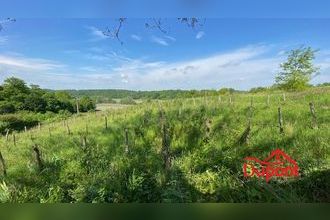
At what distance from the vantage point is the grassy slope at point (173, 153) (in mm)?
3518

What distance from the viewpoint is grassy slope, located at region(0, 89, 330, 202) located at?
3518 millimetres

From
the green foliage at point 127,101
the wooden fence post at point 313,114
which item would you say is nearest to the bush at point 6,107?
the green foliage at point 127,101

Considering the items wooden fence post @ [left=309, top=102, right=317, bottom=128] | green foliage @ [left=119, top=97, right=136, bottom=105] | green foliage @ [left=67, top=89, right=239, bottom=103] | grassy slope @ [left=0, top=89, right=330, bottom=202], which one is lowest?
grassy slope @ [left=0, top=89, right=330, bottom=202]

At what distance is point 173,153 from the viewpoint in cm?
421

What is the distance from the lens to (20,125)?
4.19 m

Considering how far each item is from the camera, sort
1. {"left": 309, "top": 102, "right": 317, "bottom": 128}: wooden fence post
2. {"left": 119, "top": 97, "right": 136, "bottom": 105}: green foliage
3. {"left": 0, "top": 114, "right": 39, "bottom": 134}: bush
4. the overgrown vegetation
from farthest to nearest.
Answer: {"left": 0, "top": 114, "right": 39, "bottom": 134}: bush → {"left": 309, "top": 102, "right": 317, "bottom": 128}: wooden fence post → the overgrown vegetation → {"left": 119, "top": 97, "right": 136, "bottom": 105}: green foliage

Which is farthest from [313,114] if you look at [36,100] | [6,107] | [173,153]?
[6,107]

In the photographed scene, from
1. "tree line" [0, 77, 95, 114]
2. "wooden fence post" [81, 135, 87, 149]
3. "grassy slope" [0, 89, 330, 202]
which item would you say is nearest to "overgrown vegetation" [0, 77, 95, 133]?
"tree line" [0, 77, 95, 114]

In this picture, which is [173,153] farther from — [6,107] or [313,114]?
[6,107]

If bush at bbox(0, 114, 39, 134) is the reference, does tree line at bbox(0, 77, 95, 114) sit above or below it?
above
